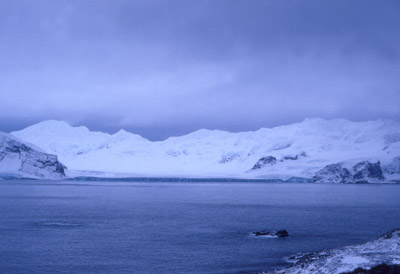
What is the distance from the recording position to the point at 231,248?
137ft

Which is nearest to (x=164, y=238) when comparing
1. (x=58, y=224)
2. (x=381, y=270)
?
(x=58, y=224)

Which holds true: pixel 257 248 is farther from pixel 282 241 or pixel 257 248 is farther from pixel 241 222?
pixel 241 222

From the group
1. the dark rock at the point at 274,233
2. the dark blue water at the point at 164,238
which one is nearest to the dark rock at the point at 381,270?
the dark blue water at the point at 164,238

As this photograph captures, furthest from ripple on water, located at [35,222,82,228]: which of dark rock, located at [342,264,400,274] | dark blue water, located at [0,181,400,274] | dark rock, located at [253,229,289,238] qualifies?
dark rock, located at [342,264,400,274]

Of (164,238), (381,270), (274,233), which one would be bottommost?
(164,238)

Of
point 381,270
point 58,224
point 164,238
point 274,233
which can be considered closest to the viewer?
point 381,270

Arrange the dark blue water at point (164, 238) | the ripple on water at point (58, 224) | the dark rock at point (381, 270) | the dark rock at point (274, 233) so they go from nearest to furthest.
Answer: the dark rock at point (381, 270) < the dark blue water at point (164, 238) < the dark rock at point (274, 233) < the ripple on water at point (58, 224)

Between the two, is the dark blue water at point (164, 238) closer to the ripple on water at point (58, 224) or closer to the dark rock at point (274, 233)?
the ripple on water at point (58, 224)

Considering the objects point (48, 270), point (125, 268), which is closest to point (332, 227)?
point (125, 268)

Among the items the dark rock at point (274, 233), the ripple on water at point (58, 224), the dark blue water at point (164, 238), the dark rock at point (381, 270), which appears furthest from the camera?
the ripple on water at point (58, 224)

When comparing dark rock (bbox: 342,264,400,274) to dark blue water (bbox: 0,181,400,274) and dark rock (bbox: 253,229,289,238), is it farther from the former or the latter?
dark rock (bbox: 253,229,289,238)

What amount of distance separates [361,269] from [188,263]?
16.8 meters

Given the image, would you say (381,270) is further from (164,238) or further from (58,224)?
(58,224)

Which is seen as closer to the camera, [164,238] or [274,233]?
[164,238]
